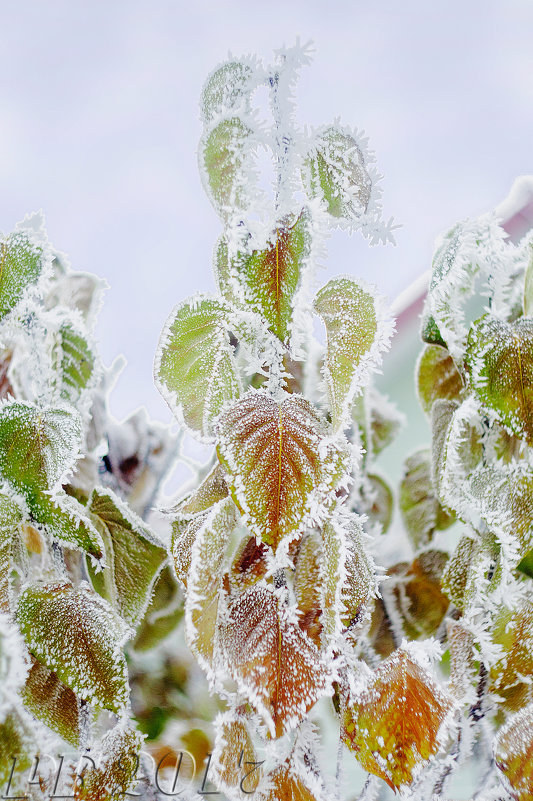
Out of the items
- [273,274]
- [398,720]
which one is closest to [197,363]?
[273,274]

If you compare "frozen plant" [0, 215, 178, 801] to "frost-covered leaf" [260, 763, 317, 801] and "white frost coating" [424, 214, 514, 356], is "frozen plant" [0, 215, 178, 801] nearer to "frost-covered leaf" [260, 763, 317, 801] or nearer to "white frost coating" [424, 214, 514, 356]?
"frost-covered leaf" [260, 763, 317, 801]

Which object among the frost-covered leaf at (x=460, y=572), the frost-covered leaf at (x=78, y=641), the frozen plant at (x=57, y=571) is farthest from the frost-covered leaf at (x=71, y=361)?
the frost-covered leaf at (x=460, y=572)

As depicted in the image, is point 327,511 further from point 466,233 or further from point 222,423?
point 466,233

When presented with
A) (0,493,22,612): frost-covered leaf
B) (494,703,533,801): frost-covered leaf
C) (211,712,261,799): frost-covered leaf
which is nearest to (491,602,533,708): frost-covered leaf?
(494,703,533,801): frost-covered leaf

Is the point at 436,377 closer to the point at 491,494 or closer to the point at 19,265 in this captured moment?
the point at 491,494

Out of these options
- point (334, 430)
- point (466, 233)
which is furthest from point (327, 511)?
point (466, 233)
